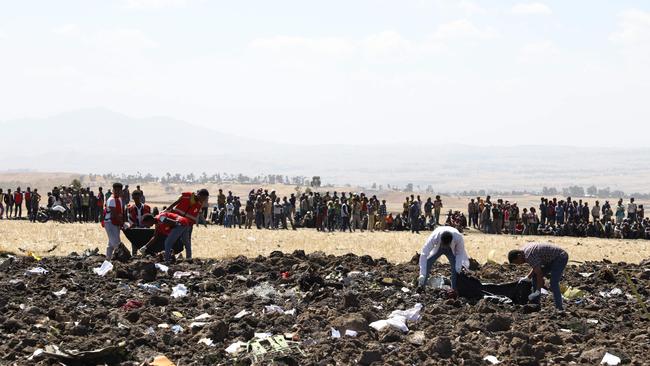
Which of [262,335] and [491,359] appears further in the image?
[262,335]

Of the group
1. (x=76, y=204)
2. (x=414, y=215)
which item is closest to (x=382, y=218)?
(x=414, y=215)

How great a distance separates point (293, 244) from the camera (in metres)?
29.4

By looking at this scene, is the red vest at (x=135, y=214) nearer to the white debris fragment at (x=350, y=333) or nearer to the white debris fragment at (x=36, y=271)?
the white debris fragment at (x=36, y=271)

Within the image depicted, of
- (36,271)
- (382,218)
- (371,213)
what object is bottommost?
(382,218)

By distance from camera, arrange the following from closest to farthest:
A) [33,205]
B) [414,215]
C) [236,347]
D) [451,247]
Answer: [236,347] < [451,247] < [414,215] < [33,205]

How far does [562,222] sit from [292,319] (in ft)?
103

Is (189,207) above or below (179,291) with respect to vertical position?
above

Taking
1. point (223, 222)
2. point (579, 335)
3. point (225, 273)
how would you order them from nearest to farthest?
1. point (579, 335)
2. point (225, 273)
3. point (223, 222)

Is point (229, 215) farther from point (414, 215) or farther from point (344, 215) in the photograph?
point (414, 215)

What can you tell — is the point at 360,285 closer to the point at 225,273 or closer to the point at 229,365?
the point at 225,273

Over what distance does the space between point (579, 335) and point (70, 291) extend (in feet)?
25.0

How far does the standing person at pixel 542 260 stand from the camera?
44.7 ft

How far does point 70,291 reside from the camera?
15.1m

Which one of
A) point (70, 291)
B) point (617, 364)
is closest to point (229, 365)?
point (617, 364)
